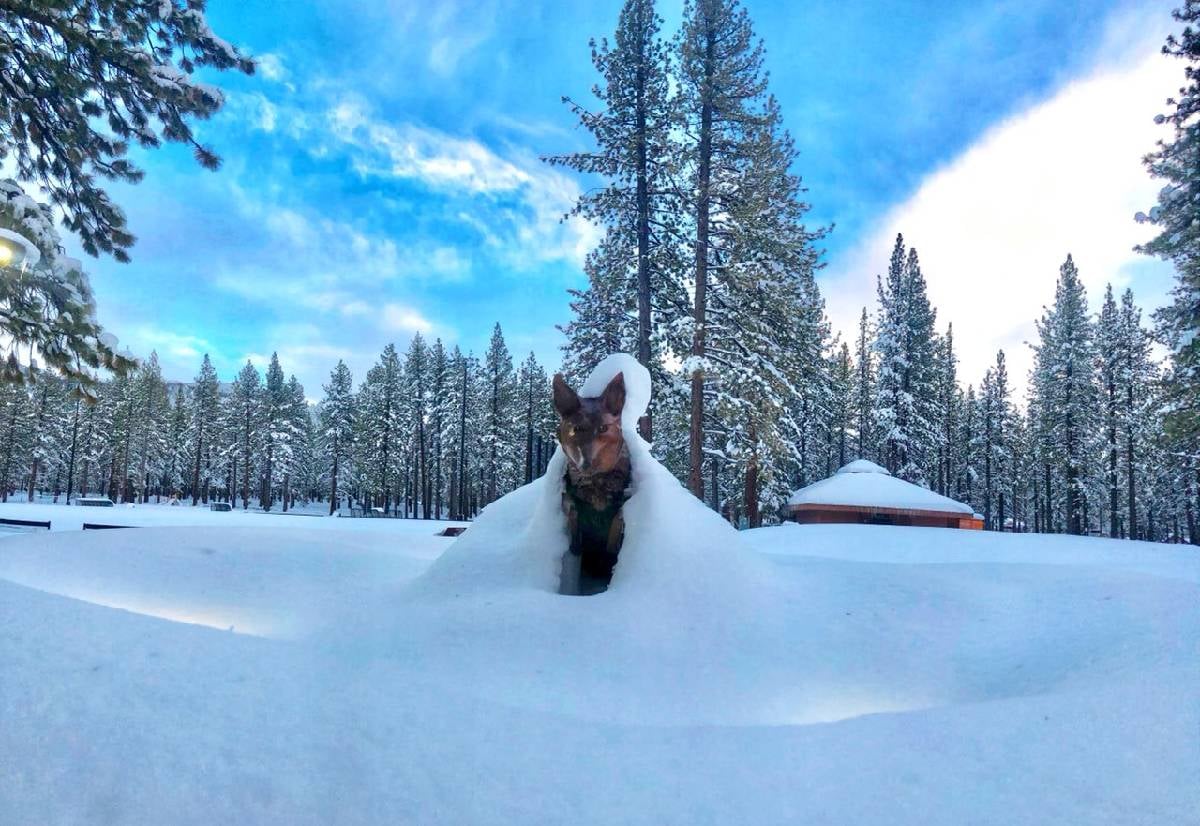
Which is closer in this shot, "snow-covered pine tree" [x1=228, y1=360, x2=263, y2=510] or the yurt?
the yurt

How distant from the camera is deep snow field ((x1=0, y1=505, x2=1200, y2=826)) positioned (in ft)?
8.57

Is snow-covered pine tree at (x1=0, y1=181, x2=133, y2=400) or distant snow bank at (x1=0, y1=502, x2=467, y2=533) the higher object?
snow-covered pine tree at (x1=0, y1=181, x2=133, y2=400)

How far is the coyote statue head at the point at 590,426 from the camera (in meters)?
5.36

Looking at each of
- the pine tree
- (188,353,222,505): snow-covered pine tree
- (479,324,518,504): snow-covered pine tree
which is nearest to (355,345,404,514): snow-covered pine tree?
(479,324,518,504): snow-covered pine tree

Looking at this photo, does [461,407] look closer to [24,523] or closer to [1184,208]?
[24,523]

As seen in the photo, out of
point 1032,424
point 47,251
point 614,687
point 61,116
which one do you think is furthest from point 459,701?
point 1032,424

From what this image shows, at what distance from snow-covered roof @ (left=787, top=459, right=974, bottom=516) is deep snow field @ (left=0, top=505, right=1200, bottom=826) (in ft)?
57.7

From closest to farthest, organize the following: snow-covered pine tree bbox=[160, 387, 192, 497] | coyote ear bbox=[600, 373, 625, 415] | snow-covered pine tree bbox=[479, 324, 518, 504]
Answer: coyote ear bbox=[600, 373, 625, 415], snow-covered pine tree bbox=[479, 324, 518, 504], snow-covered pine tree bbox=[160, 387, 192, 497]

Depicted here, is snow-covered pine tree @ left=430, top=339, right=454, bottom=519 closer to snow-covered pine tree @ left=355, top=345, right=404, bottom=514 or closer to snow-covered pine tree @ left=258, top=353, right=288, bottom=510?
snow-covered pine tree @ left=355, top=345, right=404, bottom=514

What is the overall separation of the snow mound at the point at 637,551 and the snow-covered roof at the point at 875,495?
1872 cm

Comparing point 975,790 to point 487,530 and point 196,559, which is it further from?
point 196,559

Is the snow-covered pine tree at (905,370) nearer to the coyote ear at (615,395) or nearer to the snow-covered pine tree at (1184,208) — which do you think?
the snow-covered pine tree at (1184,208)

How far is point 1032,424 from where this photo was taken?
1747 inches

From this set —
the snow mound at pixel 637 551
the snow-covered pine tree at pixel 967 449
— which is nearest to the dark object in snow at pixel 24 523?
the snow mound at pixel 637 551
